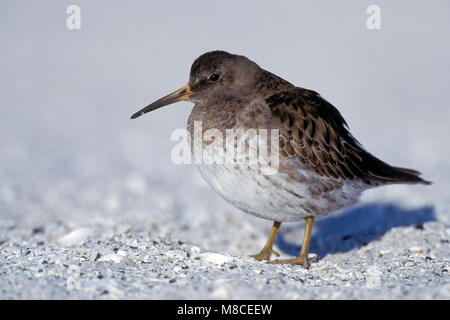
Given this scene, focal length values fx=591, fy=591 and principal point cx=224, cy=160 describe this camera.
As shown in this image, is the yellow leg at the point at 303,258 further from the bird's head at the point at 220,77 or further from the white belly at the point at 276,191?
the bird's head at the point at 220,77

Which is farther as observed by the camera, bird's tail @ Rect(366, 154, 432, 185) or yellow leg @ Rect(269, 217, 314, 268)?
bird's tail @ Rect(366, 154, 432, 185)

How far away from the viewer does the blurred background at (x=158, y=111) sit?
959 centimetres

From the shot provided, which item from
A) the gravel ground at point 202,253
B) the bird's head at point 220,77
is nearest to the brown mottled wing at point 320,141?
the bird's head at point 220,77

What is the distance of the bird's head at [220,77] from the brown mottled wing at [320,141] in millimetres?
419

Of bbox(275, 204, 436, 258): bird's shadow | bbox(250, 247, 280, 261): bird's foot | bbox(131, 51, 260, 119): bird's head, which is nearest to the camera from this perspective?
bbox(131, 51, 260, 119): bird's head

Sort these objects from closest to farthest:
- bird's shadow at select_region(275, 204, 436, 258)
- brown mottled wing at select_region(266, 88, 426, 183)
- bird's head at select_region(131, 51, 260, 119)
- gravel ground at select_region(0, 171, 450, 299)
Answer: gravel ground at select_region(0, 171, 450, 299)
brown mottled wing at select_region(266, 88, 426, 183)
bird's head at select_region(131, 51, 260, 119)
bird's shadow at select_region(275, 204, 436, 258)

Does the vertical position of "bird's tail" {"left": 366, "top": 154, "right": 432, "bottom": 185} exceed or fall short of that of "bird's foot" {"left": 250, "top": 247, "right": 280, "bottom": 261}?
it exceeds it

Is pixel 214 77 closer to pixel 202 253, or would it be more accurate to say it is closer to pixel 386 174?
pixel 202 253

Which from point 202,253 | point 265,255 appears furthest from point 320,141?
point 202,253

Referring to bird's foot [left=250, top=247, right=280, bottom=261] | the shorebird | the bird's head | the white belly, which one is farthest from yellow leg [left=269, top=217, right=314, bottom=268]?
the bird's head

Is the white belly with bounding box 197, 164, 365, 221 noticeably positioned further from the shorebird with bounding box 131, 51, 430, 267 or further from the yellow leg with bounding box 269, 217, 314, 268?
the yellow leg with bounding box 269, 217, 314, 268

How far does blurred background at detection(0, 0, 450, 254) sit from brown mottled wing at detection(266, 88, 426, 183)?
6.88 ft

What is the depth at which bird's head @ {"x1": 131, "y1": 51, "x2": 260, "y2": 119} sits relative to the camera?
6.75 meters
